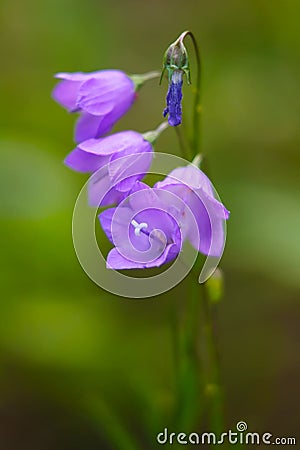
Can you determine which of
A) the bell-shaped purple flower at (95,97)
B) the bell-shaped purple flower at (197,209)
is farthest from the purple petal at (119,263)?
the bell-shaped purple flower at (95,97)

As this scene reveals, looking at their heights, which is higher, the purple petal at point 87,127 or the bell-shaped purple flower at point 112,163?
the purple petal at point 87,127

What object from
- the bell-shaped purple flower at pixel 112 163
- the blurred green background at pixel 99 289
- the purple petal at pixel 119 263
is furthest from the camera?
the blurred green background at pixel 99 289

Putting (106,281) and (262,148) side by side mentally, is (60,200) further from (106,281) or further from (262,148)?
(262,148)

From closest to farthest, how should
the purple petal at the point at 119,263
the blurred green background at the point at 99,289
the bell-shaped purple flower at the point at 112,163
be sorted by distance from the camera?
1. the purple petal at the point at 119,263
2. the bell-shaped purple flower at the point at 112,163
3. the blurred green background at the point at 99,289

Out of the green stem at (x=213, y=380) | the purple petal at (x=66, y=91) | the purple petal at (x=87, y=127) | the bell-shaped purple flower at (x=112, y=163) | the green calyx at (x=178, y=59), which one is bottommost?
the green stem at (x=213, y=380)

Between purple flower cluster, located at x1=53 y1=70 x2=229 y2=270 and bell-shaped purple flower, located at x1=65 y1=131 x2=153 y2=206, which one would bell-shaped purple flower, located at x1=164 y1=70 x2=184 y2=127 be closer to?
purple flower cluster, located at x1=53 y1=70 x2=229 y2=270

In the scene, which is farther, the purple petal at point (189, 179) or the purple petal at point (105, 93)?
the purple petal at point (105, 93)

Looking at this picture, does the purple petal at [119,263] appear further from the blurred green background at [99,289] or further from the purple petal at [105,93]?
the blurred green background at [99,289]

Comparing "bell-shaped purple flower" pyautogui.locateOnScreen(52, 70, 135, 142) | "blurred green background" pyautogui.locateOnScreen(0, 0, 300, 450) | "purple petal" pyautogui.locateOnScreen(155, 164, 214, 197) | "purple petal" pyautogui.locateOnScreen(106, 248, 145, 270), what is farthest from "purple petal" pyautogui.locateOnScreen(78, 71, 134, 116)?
"blurred green background" pyautogui.locateOnScreen(0, 0, 300, 450)
